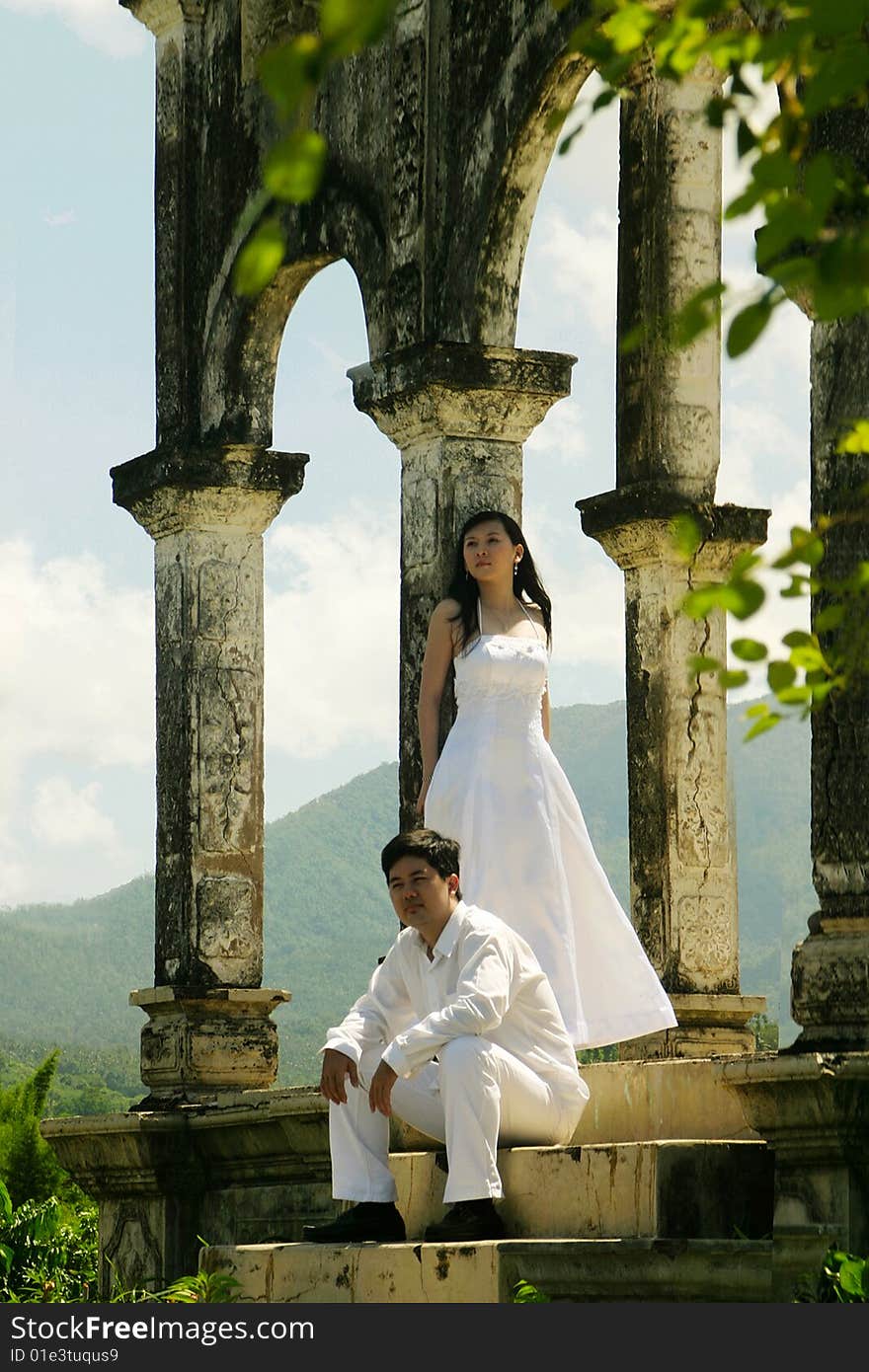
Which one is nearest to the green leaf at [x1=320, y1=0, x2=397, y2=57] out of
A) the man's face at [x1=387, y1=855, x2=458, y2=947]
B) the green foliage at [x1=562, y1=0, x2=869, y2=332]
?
the green foliage at [x1=562, y1=0, x2=869, y2=332]

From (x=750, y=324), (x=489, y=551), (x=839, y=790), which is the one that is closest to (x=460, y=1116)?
(x=839, y=790)

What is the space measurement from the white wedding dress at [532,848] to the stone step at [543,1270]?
4.79 ft

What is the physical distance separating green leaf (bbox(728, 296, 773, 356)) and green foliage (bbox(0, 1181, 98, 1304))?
686 cm

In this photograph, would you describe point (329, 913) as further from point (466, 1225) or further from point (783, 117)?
Answer: point (783, 117)

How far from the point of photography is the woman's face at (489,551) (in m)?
8.12

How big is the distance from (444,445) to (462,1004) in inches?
111

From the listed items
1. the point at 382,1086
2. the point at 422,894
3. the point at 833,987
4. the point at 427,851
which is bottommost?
the point at 382,1086

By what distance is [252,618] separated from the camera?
35.3 ft

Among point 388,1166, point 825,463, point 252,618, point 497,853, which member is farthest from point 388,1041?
point 252,618

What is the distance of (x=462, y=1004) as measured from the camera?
6.46 m

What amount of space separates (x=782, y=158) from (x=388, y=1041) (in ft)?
14.4

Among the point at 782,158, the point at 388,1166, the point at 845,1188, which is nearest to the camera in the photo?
the point at 782,158

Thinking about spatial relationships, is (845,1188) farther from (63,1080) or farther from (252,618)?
(63,1080)

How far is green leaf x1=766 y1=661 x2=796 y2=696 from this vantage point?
331 centimetres
